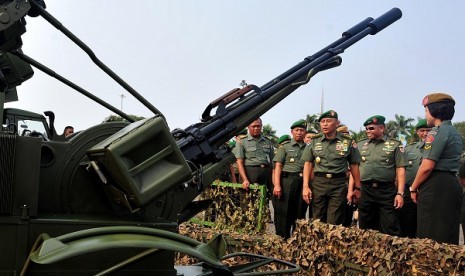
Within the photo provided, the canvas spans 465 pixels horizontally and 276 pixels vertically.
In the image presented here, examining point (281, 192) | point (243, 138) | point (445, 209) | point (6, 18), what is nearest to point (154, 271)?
point (6, 18)

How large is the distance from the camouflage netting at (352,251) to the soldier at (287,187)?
2.26m

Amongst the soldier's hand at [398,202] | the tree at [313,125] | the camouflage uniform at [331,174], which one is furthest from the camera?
the tree at [313,125]

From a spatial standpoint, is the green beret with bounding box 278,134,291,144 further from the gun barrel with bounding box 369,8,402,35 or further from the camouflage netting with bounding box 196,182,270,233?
the gun barrel with bounding box 369,8,402,35

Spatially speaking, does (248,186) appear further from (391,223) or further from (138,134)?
(138,134)

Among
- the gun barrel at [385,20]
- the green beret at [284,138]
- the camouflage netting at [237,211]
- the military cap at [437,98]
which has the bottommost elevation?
the camouflage netting at [237,211]

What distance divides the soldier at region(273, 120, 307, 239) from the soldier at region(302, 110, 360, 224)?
1.02 meters

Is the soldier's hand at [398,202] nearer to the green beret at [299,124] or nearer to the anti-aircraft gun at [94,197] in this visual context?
the green beret at [299,124]

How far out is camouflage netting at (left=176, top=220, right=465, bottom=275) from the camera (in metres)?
4.03

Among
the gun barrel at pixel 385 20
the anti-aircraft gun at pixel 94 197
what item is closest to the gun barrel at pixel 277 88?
the gun barrel at pixel 385 20

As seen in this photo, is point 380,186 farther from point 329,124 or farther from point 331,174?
point 329,124

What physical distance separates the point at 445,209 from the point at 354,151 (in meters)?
1.95

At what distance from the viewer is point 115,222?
9.68ft

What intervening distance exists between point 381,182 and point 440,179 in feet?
6.09

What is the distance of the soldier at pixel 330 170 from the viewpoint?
6.89 metres
